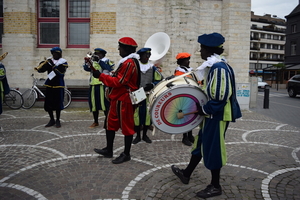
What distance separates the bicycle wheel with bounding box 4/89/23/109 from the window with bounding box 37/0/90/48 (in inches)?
91.8

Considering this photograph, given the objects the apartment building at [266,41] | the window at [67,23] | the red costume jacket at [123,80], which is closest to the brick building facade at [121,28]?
the window at [67,23]

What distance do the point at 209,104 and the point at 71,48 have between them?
9348mm

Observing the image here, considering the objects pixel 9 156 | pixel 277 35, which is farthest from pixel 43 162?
pixel 277 35

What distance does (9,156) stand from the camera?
483 centimetres

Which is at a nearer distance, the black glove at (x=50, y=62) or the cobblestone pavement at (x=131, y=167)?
the cobblestone pavement at (x=131, y=167)

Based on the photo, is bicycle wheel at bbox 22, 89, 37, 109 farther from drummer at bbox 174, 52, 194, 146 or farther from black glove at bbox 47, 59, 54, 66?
drummer at bbox 174, 52, 194, 146

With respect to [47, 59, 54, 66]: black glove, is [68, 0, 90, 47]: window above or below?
above

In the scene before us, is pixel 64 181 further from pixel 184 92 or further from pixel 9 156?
pixel 184 92

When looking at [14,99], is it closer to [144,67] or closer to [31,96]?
[31,96]

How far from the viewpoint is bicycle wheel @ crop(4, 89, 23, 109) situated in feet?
34.6

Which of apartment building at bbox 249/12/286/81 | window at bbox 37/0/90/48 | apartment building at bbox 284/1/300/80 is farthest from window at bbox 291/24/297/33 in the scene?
window at bbox 37/0/90/48

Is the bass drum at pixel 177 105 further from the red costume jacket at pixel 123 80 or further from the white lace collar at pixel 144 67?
the white lace collar at pixel 144 67

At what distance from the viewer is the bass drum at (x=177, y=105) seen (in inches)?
136

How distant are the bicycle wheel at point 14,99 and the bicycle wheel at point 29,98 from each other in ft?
0.59
